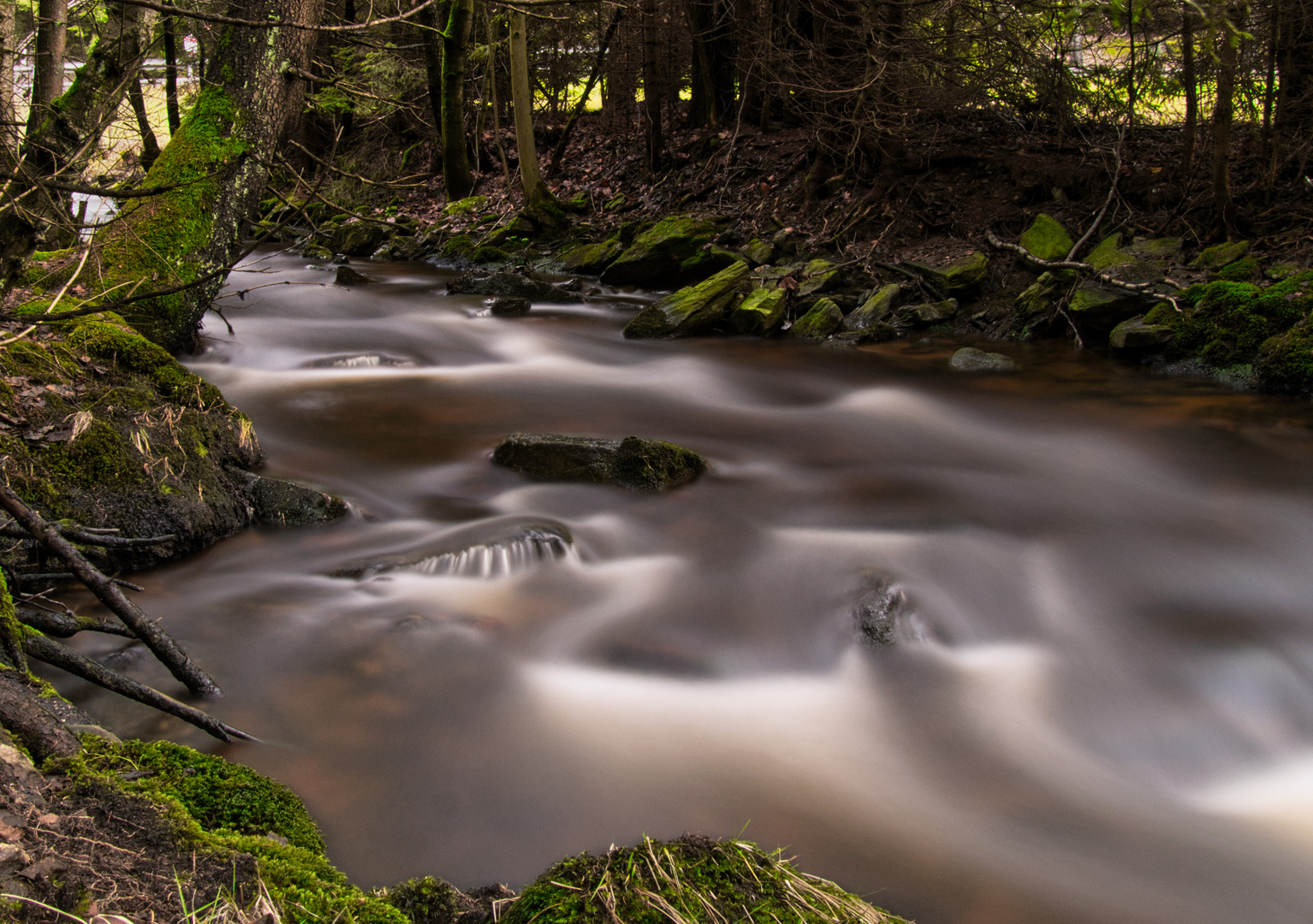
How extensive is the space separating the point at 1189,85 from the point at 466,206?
12378 millimetres

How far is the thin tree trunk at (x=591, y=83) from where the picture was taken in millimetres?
16406

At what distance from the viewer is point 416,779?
2982mm

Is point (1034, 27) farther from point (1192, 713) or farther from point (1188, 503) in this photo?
point (1192, 713)

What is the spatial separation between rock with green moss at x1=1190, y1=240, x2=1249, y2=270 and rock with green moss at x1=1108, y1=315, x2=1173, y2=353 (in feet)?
2.76

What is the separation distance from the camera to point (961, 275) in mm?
10164

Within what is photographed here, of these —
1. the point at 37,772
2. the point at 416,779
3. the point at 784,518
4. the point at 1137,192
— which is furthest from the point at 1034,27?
the point at 37,772

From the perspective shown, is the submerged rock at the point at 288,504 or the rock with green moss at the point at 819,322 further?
the rock with green moss at the point at 819,322

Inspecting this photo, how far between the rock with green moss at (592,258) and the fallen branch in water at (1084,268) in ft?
18.7

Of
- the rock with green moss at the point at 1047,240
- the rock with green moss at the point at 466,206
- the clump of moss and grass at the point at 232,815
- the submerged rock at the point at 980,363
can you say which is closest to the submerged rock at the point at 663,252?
the rock with green moss at the point at 1047,240

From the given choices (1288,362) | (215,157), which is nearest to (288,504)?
(215,157)

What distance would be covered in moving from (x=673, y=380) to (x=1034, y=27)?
6352 millimetres

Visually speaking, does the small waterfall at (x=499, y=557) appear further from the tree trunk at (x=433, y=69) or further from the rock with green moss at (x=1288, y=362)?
the tree trunk at (x=433, y=69)

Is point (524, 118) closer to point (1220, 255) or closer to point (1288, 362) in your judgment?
point (1220, 255)

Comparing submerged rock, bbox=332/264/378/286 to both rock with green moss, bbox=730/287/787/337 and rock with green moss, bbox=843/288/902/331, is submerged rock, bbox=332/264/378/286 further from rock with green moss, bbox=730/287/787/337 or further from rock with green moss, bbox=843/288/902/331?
rock with green moss, bbox=843/288/902/331
